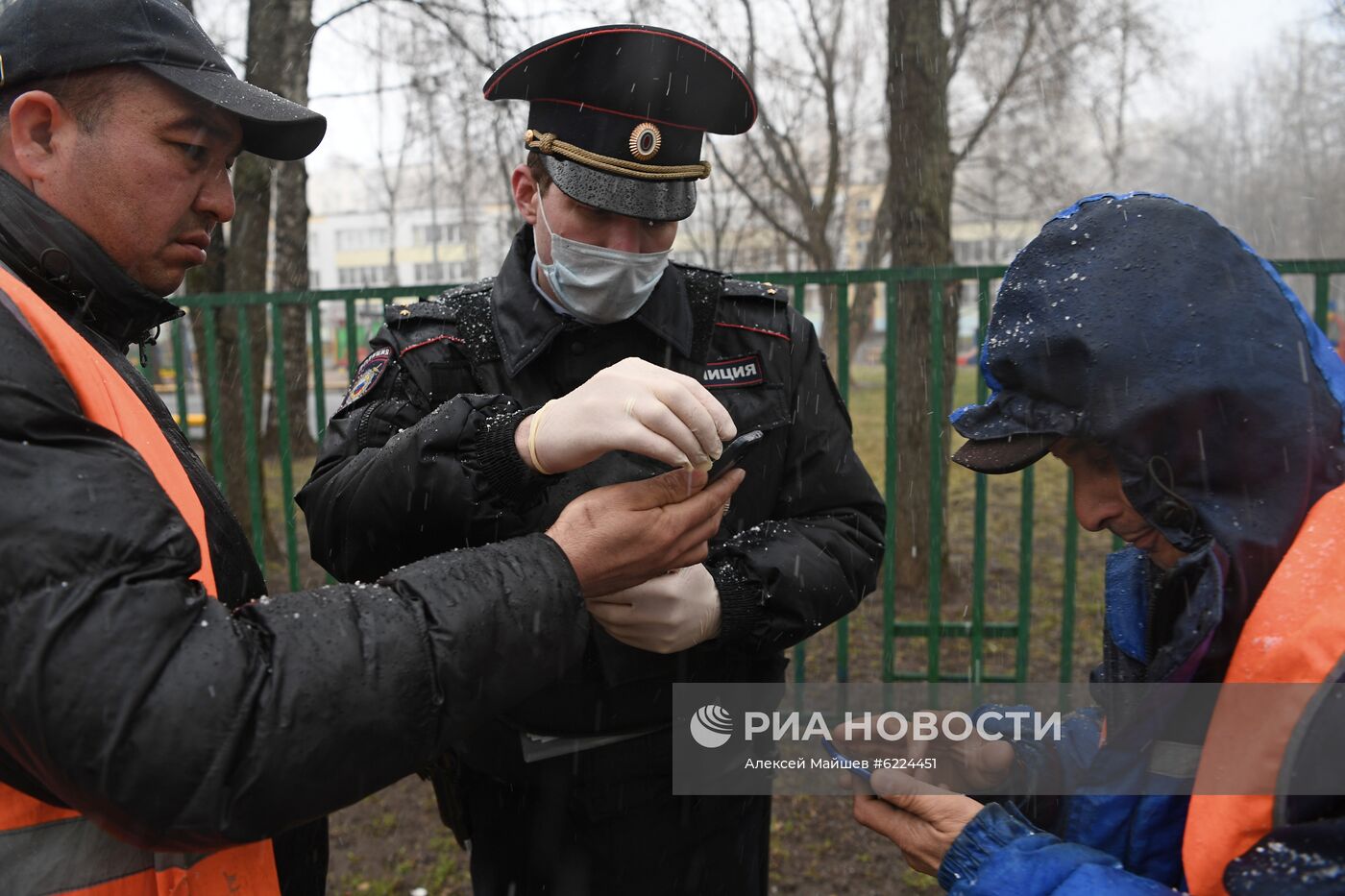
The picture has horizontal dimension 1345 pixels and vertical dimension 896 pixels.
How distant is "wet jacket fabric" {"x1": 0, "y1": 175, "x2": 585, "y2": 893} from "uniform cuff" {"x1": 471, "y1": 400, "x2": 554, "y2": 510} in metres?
0.33

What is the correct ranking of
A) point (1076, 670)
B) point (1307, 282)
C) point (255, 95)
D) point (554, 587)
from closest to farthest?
point (554, 587)
point (255, 95)
point (1307, 282)
point (1076, 670)

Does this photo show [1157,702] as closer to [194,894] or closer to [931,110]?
[194,894]

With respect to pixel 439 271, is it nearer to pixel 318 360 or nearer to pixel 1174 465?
pixel 318 360

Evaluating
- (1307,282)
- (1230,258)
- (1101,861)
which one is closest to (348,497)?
(1101,861)

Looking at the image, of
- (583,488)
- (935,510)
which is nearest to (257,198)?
(935,510)

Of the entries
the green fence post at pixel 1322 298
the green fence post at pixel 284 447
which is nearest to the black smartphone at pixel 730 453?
the green fence post at pixel 1322 298

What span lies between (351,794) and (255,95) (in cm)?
112

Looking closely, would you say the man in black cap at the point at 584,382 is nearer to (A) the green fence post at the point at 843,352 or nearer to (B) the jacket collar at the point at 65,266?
(B) the jacket collar at the point at 65,266

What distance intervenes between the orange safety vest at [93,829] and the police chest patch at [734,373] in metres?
A: 1.21

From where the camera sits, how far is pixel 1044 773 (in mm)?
1828

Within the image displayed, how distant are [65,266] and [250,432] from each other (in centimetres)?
316

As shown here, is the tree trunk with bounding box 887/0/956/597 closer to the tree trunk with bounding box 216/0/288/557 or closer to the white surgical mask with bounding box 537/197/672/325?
the white surgical mask with bounding box 537/197/672/325

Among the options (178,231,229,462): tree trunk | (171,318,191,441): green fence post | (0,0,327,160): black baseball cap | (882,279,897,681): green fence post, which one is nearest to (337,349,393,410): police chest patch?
(0,0,327,160): black baseball cap

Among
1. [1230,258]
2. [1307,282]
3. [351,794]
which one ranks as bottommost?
[351,794]
